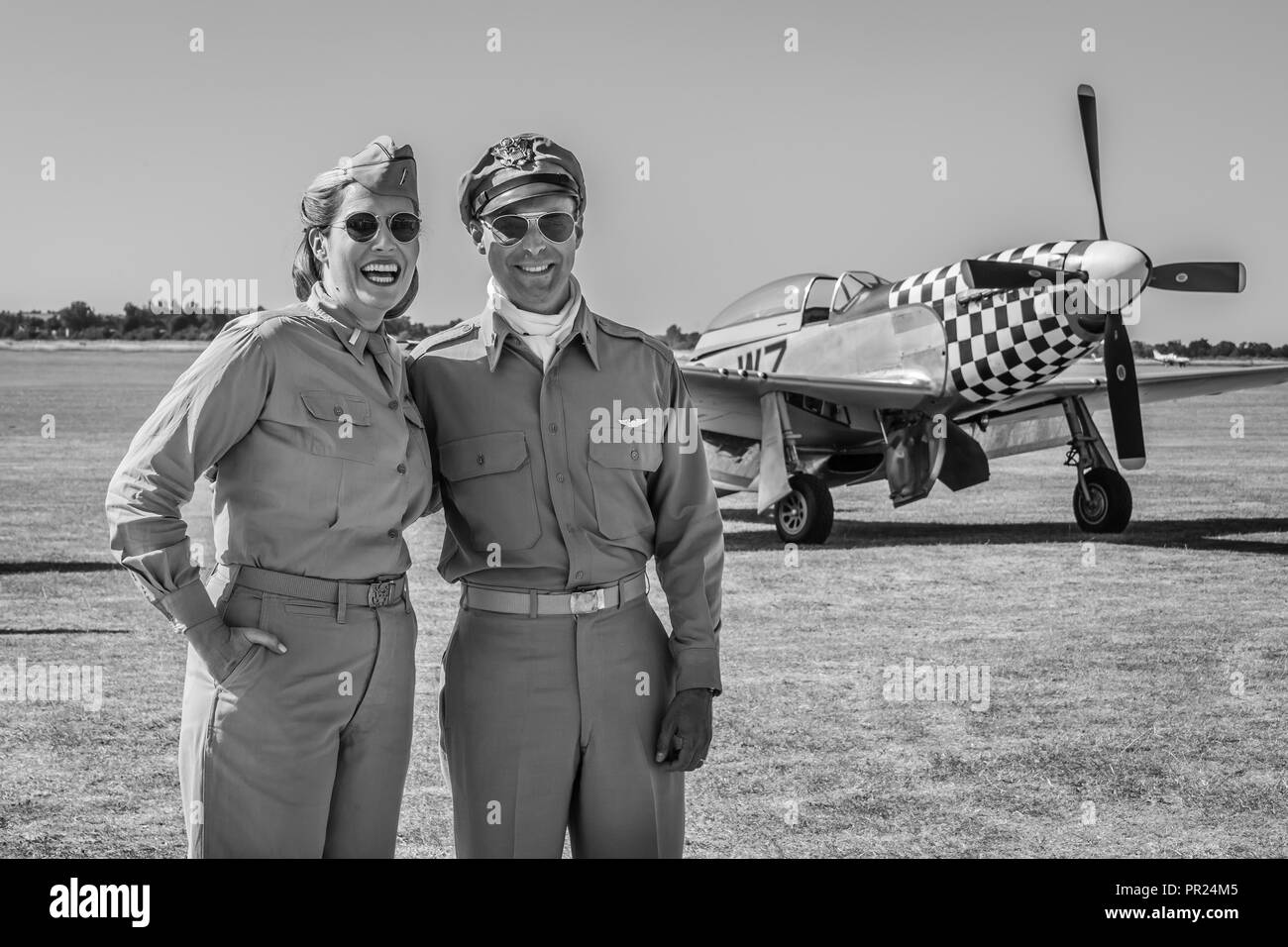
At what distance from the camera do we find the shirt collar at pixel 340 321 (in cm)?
253

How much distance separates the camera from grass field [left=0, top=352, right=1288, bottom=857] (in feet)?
13.8

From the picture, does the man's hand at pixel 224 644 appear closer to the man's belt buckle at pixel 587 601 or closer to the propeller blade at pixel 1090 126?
the man's belt buckle at pixel 587 601

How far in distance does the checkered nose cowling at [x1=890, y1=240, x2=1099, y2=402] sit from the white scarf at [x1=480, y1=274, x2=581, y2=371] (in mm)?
9501

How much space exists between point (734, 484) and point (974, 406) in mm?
2605

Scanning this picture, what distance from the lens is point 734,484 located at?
1362 cm

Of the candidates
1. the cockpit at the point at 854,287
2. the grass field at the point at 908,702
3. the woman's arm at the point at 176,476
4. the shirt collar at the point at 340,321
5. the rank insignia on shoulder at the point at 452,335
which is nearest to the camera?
the woman's arm at the point at 176,476

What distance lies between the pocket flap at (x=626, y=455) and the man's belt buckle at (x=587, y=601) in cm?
27

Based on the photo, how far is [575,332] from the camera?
2.78 m

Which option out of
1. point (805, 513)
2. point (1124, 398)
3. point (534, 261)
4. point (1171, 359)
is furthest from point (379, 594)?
point (1171, 359)

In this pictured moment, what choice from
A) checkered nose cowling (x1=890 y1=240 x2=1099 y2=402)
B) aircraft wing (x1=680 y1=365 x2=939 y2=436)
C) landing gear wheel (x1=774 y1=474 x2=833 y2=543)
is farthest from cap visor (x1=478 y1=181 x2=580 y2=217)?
checkered nose cowling (x1=890 y1=240 x2=1099 y2=402)

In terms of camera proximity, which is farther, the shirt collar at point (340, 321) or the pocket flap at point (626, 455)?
the pocket flap at point (626, 455)

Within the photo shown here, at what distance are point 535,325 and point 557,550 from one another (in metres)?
0.47

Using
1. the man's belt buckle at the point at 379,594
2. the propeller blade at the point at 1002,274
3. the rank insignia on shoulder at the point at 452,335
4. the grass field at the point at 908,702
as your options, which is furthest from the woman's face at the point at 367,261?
the propeller blade at the point at 1002,274

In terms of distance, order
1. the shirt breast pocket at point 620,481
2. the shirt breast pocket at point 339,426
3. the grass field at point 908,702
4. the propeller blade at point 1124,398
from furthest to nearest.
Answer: the propeller blade at point 1124,398 < the grass field at point 908,702 < the shirt breast pocket at point 620,481 < the shirt breast pocket at point 339,426
